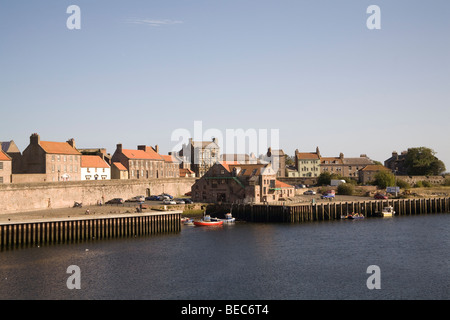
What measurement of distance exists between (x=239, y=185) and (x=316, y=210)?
1486cm

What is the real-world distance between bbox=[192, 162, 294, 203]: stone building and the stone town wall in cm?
1359

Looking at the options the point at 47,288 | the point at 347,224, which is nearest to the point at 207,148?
the point at 347,224

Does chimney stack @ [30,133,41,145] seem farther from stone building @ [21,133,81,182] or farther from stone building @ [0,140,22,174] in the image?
stone building @ [0,140,22,174]

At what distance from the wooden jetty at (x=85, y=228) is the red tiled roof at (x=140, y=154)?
44670mm

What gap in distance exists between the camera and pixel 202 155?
14812cm

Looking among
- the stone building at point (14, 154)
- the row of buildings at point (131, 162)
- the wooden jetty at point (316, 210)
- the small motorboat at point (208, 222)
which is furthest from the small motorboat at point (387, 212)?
the stone building at point (14, 154)

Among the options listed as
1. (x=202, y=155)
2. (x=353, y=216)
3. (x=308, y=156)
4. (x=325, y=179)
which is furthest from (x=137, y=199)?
(x=308, y=156)

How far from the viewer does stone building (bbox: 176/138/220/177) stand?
14750cm

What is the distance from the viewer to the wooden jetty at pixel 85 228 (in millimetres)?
58094

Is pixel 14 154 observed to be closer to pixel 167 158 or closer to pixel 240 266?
pixel 167 158

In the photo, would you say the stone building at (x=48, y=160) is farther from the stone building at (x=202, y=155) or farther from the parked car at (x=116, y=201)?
the stone building at (x=202, y=155)

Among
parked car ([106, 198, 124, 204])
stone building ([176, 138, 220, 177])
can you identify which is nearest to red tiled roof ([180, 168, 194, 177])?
A: stone building ([176, 138, 220, 177])

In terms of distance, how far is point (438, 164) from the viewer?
143 meters
